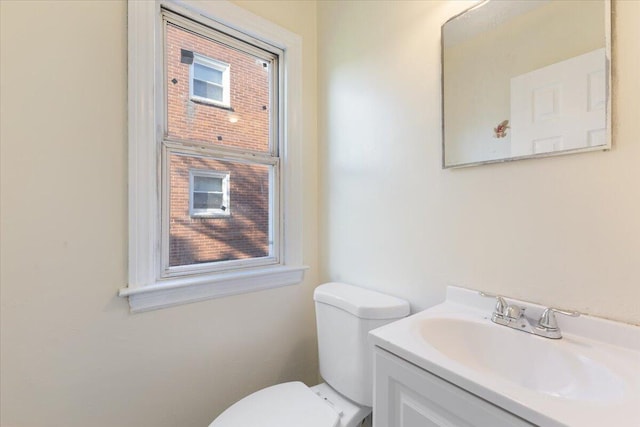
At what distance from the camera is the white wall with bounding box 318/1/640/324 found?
688 millimetres

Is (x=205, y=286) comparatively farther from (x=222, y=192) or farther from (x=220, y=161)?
(x=220, y=161)

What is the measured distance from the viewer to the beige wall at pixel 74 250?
2.81 ft

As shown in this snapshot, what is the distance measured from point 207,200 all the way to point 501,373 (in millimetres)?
1216

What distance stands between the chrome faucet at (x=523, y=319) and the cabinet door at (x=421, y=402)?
0.33 m

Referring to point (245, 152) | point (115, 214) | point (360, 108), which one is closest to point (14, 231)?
point (115, 214)

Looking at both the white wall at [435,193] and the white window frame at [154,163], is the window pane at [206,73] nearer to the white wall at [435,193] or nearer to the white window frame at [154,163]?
the white window frame at [154,163]

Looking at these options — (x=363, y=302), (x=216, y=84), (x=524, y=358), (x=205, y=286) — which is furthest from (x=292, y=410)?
(x=216, y=84)

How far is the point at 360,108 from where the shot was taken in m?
1.33

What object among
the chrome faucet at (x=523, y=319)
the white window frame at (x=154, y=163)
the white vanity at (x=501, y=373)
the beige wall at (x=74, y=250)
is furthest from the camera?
the white window frame at (x=154, y=163)

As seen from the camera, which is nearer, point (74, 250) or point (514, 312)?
point (514, 312)

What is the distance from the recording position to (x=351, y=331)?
1103 millimetres

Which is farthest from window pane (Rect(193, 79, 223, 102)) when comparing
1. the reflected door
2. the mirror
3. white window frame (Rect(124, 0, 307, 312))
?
the reflected door

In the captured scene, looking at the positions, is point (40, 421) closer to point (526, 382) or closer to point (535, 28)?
point (526, 382)

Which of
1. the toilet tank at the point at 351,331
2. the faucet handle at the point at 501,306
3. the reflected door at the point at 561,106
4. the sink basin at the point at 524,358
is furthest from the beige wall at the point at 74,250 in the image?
the reflected door at the point at 561,106
